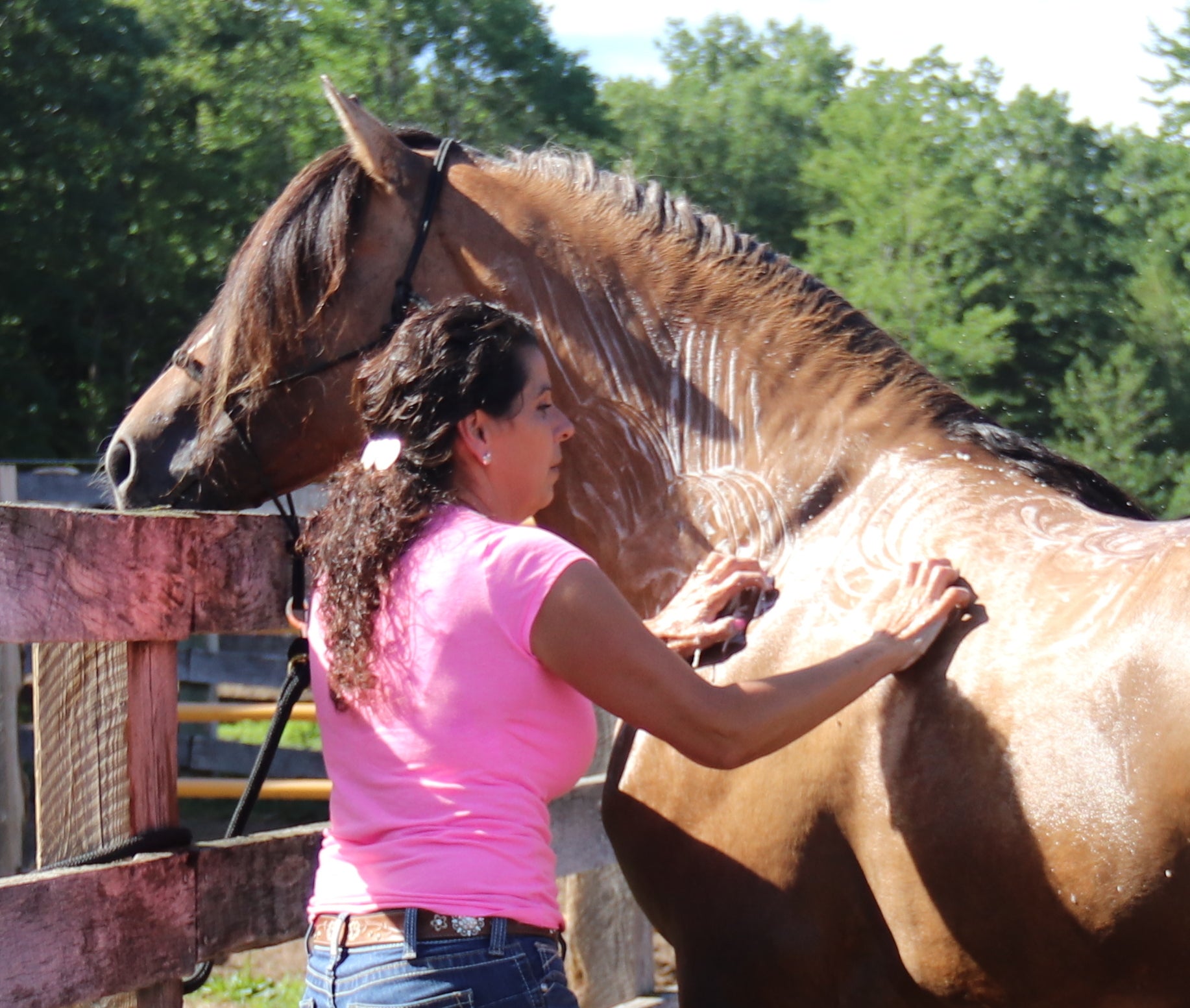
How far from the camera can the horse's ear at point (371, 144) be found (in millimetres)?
2873

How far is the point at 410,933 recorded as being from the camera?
71.9 inches

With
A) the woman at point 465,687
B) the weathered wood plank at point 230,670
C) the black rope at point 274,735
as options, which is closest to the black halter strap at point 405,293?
the black rope at point 274,735

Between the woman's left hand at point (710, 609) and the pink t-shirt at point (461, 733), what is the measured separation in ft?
1.54

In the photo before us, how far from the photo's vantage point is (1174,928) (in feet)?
6.44

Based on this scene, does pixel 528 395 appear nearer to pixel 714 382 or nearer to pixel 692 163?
pixel 714 382

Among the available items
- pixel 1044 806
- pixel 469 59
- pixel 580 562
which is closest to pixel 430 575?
pixel 580 562

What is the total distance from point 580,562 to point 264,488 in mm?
1399

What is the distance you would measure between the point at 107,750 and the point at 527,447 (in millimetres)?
1024

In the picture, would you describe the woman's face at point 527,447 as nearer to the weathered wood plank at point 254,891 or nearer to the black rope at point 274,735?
the black rope at point 274,735

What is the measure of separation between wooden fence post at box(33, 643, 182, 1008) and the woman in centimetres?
53

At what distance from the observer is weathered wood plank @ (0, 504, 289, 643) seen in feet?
6.96

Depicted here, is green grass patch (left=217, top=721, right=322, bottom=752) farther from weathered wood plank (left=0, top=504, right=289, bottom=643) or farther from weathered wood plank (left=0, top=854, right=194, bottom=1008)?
weathered wood plank (left=0, top=854, right=194, bottom=1008)

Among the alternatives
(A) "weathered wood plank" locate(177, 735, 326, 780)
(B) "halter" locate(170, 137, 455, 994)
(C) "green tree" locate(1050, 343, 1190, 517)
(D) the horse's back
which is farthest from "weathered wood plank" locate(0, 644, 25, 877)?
(C) "green tree" locate(1050, 343, 1190, 517)

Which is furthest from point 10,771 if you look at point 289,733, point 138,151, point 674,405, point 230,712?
point 138,151
